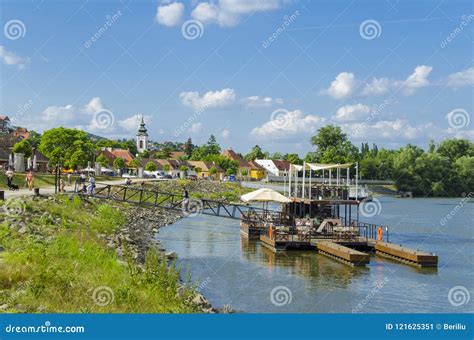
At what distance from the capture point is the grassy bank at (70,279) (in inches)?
542

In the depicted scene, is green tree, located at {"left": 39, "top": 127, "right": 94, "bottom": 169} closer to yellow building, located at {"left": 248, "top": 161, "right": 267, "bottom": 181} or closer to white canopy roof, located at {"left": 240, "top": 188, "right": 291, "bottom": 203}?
white canopy roof, located at {"left": 240, "top": 188, "right": 291, "bottom": 203}

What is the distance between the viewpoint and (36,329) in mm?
11133

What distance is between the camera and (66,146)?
77.6 meters

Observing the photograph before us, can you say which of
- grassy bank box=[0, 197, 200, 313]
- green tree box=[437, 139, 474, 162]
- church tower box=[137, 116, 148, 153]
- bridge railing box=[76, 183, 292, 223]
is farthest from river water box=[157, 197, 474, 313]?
church tower box=[137, 116, 148, 153]

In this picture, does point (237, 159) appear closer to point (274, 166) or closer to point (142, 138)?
point (274, 166)

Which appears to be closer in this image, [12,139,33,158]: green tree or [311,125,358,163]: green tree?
[12,139,33,158]: green tree

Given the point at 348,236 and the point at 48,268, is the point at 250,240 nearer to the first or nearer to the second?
the point at 348,236

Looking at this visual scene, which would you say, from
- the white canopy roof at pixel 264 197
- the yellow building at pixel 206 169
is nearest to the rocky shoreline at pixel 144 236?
the white canopy roof at pixel 264 197

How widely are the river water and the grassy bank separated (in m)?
3.50

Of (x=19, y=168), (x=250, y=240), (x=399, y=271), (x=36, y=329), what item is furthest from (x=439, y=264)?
(x=19, y=168)

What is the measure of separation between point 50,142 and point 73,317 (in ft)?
230
